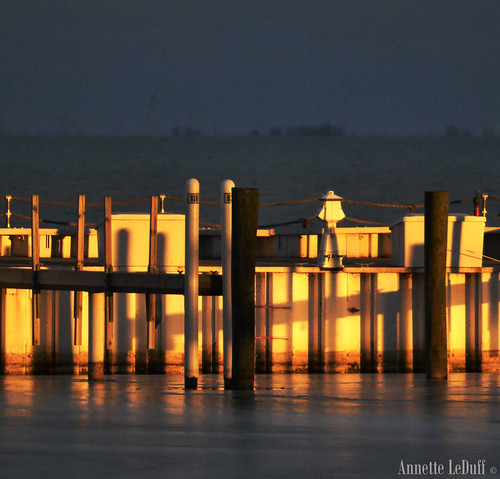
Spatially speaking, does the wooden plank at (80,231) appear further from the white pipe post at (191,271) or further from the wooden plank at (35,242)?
the white pipe post at (191,271)

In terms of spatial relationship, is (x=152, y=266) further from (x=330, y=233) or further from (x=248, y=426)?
(x=248, y=426)

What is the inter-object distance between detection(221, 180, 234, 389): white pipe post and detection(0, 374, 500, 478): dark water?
0.61 m

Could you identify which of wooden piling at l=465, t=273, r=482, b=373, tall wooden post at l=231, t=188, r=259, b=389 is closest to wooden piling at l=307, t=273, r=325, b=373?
wooden piling at l=465, t=273, r=482, b=373

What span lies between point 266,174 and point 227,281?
352 feet

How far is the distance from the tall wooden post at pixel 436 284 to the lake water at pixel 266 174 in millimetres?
58090

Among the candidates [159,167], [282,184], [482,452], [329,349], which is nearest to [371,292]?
[329,349]

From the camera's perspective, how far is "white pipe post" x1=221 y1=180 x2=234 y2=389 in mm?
20188

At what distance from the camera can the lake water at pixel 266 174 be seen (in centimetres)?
10531

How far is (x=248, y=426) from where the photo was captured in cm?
1780

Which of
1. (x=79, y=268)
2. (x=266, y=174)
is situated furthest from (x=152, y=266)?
(x=266, y=174)

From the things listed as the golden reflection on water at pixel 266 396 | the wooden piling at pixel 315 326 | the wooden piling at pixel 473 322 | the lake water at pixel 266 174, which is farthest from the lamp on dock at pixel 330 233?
the lake water at pixel 266 174

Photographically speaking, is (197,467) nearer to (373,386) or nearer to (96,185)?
(373,386)

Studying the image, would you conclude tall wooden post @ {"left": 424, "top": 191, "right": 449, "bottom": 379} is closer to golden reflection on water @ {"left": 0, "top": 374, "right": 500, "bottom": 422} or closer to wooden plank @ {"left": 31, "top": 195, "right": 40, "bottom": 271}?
golden reflection on water @ {"left": 0, "top": 374, "right": 500, "bottom": 422}

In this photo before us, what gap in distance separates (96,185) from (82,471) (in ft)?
339
